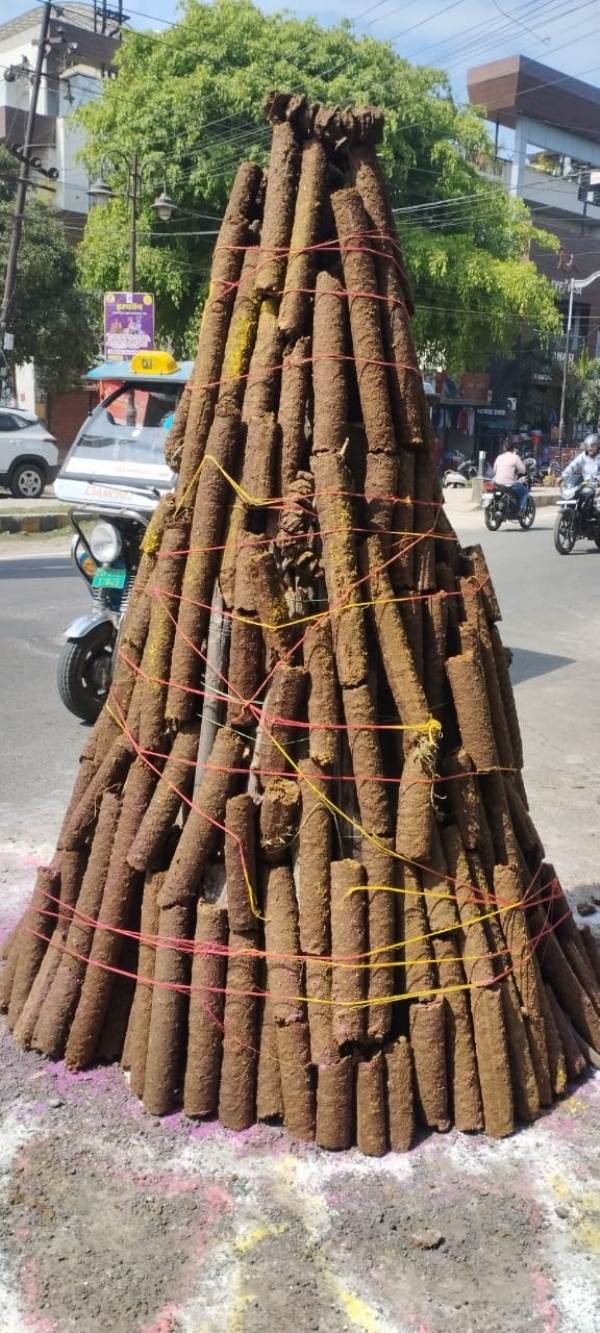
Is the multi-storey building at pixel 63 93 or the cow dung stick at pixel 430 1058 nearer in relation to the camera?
the cow dung stick at pixel 430 1058

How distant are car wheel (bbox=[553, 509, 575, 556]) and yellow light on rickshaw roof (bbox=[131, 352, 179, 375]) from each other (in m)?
9.81

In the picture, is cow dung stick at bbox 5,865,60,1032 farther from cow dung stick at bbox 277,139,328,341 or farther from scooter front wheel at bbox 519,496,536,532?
scooter front wheel at bbox 519,496,536,532

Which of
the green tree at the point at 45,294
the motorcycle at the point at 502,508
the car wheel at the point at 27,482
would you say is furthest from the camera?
the green tree at the point at 45,294

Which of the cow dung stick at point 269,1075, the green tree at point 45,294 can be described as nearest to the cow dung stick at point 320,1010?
the cow dung stick at point 269,1075

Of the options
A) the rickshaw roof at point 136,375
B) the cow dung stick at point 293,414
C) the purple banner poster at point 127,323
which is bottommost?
the cow dung stick at point 293,414

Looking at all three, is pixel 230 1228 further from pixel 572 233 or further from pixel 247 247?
pixel 572 233

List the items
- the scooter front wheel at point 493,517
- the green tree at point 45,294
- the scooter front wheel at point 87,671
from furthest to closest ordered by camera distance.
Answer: the green tree at point 45,294, the scooter front wheel at point 493,517, the scooter front wheel at point 87,671

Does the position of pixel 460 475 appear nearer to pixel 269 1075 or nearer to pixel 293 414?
pixel 293 414

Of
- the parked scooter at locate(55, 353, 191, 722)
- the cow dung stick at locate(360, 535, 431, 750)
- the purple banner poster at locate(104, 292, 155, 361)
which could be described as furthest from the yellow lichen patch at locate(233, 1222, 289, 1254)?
the purple banner poster at locate(104, 292, 155, 361)

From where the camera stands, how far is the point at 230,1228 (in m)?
2.47

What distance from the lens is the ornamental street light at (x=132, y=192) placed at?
18784 mm

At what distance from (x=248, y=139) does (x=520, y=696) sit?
65.9ft

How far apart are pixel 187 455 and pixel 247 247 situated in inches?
25.8

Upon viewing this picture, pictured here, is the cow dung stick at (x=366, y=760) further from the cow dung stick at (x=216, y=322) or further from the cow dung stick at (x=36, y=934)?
the cow dung stick at (x=36, y=934)
